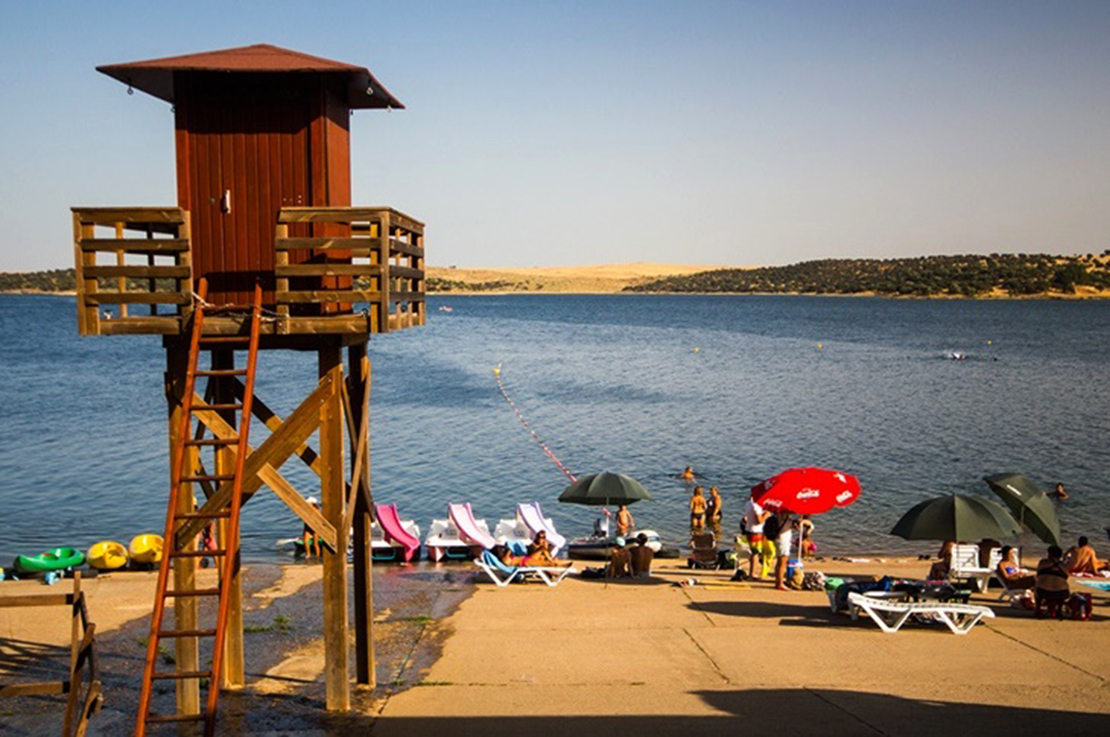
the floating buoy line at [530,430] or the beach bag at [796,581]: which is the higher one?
the beach bag at [796,581]

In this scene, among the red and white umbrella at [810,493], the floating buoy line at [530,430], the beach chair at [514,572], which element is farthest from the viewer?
the floating buoy line at [530,430]

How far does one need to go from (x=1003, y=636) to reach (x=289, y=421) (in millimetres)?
9682

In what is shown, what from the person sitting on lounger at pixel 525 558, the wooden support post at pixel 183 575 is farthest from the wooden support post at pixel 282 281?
the person sitting on lounger at pixel 525 558

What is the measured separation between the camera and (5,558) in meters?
25.3

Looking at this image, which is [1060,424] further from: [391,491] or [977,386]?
[391,491]

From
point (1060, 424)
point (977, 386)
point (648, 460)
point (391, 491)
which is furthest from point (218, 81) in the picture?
point (977, 386)

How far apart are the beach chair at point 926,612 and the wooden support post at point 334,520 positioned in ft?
23.6

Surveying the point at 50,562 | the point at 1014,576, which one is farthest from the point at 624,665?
the point at 50,562

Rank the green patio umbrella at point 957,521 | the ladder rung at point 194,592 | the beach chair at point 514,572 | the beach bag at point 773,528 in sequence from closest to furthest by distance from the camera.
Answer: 1. the ladder rung at point 194,592
2. the green patio umbrella at point 957,521
3. the beach chair at point 514,572
4. the beach bag at point 773,528

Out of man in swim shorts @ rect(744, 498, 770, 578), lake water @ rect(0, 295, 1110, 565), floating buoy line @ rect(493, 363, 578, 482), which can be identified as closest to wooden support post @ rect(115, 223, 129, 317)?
man in swim shorts @ rect(744, 498, 770, 578)

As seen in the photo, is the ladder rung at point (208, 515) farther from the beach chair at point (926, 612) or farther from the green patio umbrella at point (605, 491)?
the green patio umbrella at point (605, 491)

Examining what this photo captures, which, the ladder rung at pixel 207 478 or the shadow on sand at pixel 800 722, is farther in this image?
the shadow on sand at pixel 800 722

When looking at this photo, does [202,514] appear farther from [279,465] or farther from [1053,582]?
[1053,582]

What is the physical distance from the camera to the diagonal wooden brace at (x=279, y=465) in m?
11.1
